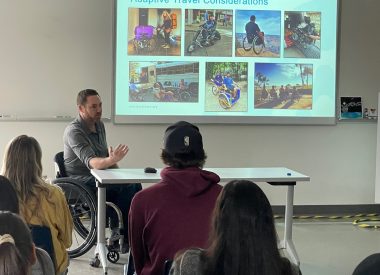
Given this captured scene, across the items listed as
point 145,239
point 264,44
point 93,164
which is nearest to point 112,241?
point 93,164

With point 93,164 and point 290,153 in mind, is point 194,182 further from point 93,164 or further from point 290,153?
point 290,153

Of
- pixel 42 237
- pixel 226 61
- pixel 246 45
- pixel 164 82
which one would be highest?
pixel 246 45

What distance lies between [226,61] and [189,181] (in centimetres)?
350

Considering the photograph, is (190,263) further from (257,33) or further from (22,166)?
(257,33)

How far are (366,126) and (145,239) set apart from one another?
164 inches

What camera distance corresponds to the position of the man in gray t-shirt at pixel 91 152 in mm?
4039

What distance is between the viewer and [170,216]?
2.22m

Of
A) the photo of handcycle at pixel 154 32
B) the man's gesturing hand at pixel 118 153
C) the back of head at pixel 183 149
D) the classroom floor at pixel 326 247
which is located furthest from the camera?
the photo of handcycle at pixel 154 32

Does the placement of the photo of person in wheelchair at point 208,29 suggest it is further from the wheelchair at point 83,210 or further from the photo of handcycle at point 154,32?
the wheelchair at point 83,210

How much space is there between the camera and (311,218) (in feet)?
18.7

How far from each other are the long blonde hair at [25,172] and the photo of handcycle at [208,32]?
3125 millimetres

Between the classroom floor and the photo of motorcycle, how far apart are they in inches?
74.2

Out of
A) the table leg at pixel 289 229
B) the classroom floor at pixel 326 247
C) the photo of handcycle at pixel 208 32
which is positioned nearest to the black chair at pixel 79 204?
the classroom floor at pixel 326 247

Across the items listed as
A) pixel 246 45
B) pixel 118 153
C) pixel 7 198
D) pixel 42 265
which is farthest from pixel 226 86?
pixel 42 265
